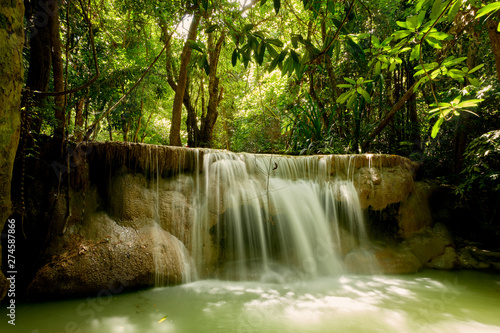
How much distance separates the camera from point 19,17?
171 centimetres

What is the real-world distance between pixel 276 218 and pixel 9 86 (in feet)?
11.6

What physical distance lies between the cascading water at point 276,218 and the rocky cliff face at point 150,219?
44 mm

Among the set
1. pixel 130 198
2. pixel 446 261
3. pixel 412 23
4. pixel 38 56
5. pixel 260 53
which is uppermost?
pixel 38 56

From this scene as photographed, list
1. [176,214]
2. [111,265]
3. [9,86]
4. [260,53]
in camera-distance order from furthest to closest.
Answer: [176,214] → [111,265] → [9,86] → [260,53]

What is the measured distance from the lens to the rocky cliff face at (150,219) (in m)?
2.82

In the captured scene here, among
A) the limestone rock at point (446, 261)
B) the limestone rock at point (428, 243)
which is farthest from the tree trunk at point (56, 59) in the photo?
the limestone rock at point (446, 261)

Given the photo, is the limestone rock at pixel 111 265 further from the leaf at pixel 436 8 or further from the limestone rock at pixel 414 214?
the limestone rock at pixel 414 214

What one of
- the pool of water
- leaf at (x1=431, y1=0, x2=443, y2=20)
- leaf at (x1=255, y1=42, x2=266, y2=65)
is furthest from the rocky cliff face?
leaf at (x1=431, y1=0, x2=443, y2=20)

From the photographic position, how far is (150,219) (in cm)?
337

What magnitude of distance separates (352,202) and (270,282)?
2.10 m

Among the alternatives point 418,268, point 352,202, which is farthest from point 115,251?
point 418,268

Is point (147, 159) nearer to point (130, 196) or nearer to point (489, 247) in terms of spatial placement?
point (130, 196)

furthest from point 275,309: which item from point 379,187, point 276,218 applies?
point 379,187

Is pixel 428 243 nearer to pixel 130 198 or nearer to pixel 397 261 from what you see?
pixel 397 261
